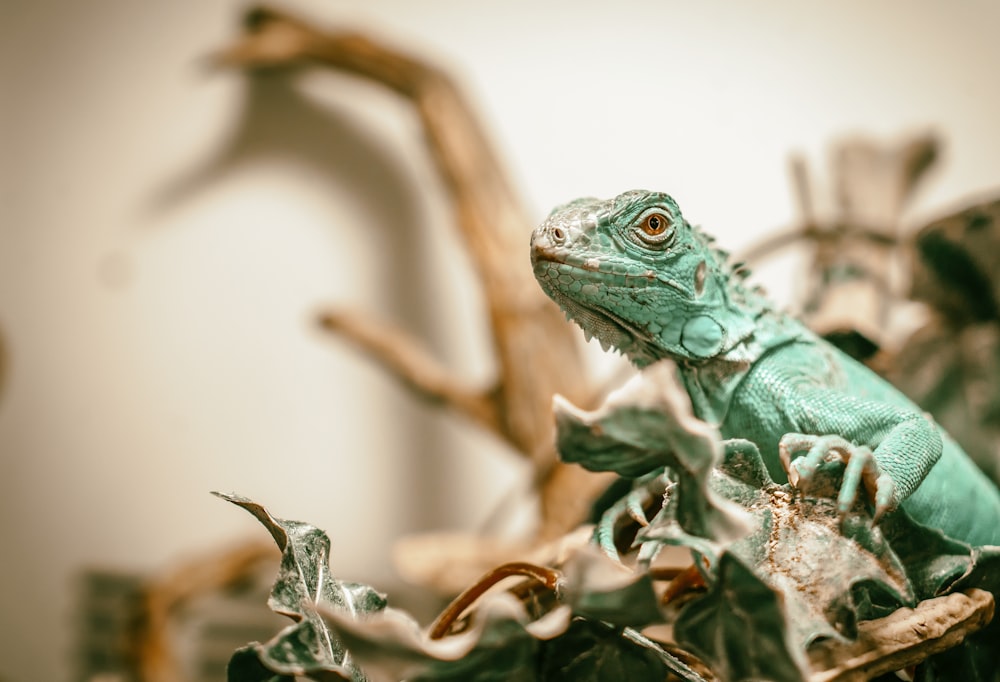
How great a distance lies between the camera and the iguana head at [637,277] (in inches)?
46.1

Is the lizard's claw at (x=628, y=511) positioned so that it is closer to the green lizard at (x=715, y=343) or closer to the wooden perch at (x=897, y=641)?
the green lizard at (x=715, y=343)

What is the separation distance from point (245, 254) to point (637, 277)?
3169mm

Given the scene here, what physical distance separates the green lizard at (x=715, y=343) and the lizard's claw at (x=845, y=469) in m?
0.17

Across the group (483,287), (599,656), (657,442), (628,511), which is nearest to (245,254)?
(483,287)

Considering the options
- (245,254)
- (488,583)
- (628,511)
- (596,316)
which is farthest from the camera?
(245,254)

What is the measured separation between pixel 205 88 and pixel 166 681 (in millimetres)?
2733

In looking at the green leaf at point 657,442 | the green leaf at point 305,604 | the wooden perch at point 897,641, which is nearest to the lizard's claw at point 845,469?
the wooden perch at point 897,641

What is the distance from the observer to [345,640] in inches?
27.2

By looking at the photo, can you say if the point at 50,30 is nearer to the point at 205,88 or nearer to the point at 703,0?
the point at 205,88

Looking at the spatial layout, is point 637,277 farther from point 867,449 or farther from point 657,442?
point 657,442

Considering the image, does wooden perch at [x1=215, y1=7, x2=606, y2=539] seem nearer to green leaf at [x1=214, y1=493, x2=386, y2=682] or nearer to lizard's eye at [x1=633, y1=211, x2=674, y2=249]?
lizard's eye at [x1=633, y1=211, x2=674, y2=249]

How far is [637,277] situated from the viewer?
1188 millimetres

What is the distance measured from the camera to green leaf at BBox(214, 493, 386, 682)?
0.78 meters

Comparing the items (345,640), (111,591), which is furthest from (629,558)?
(111,591)
